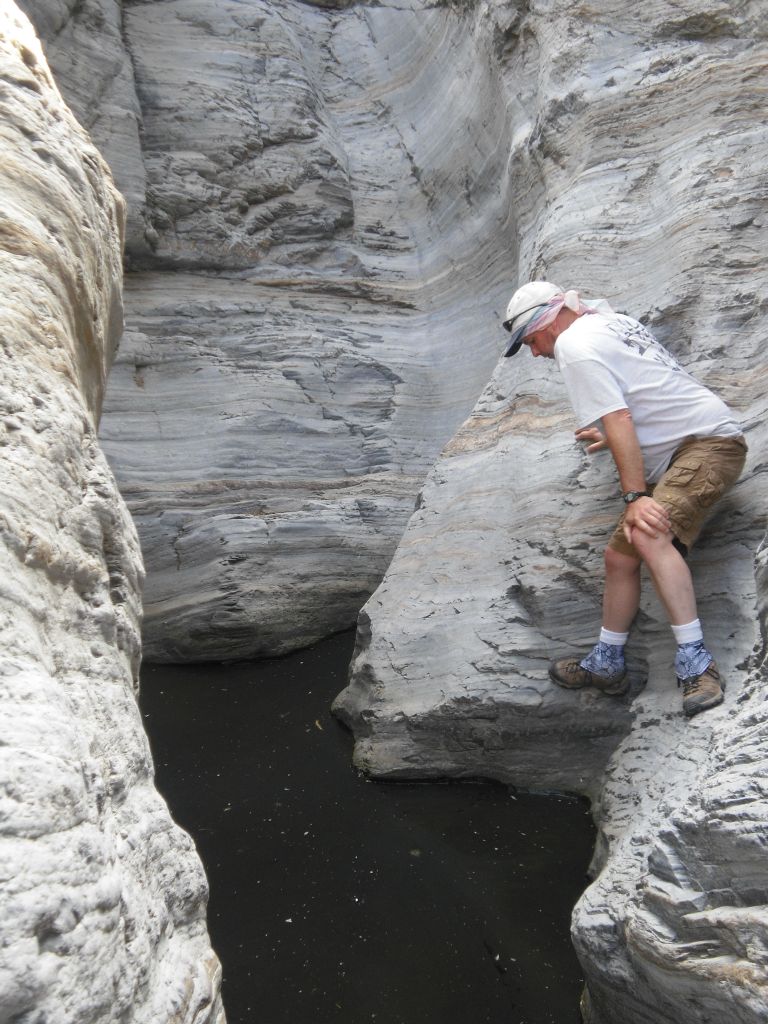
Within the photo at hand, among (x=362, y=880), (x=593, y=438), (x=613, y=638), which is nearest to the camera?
(x=362, y=880)

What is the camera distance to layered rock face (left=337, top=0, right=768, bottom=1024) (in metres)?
2.47

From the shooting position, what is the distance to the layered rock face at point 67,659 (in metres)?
1.50

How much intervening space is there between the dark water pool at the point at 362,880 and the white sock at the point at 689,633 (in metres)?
0.92

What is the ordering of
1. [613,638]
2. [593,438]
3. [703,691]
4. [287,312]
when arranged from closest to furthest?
[703,691], [613,638], [593,438], [287,312]

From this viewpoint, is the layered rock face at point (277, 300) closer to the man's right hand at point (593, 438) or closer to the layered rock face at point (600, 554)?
the layered rock face at point (600, 554)

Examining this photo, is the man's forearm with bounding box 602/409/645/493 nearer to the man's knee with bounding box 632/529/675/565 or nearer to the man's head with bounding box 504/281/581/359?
the man's knee with bounding box 632/529/675/565

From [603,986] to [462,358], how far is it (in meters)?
4.58

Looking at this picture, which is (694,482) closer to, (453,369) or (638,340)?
(638,340)

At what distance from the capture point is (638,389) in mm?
3328

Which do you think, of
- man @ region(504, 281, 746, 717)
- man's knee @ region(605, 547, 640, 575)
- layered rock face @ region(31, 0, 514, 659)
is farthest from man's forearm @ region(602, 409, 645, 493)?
layered rock face @ region(31, 0, 514, 659)

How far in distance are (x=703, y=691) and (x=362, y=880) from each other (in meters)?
1.40

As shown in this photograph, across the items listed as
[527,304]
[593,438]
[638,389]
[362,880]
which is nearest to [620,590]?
[638,389]

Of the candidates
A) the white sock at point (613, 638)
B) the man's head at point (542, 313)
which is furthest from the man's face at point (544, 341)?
the white sock at point (613, 638)

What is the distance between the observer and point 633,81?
4.77 m
